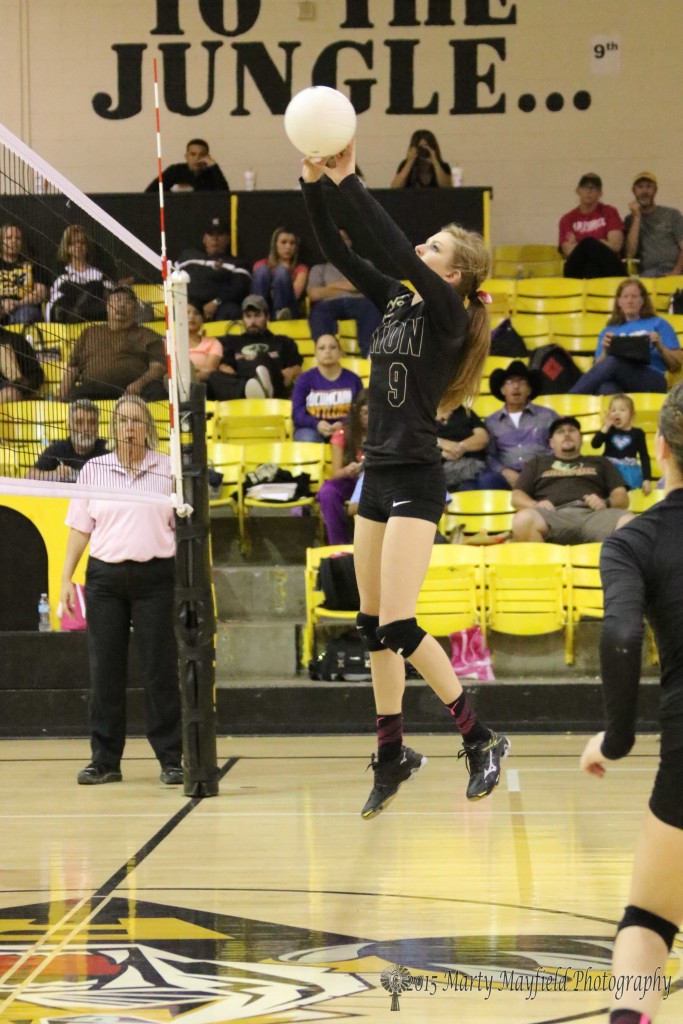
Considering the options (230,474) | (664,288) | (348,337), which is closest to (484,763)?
(230,474)

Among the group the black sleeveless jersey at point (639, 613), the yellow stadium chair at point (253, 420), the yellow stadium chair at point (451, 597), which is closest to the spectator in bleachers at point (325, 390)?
the yellow stadium chair at point (253, 420)

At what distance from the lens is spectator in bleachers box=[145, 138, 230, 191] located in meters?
14.1

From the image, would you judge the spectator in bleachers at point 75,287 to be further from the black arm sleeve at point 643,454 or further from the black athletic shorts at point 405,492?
the black arm sleeve at point 643,454

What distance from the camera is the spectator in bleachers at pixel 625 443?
10.3 m

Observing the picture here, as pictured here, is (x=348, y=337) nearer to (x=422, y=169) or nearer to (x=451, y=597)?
(x=422, y=169)

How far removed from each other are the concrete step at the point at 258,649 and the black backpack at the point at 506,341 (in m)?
3.91

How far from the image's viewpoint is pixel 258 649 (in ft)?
31.7

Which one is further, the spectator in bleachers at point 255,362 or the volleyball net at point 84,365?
the spectator in bleachers at point 255,362

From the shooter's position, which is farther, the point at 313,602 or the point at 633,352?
the point at 633,352

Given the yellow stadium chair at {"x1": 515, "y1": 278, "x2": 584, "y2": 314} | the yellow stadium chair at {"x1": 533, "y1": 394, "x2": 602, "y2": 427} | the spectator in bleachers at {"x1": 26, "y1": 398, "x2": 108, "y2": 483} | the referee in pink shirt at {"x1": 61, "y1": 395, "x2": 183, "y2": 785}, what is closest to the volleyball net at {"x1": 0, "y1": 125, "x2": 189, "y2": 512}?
the spectator in bleachers at {"x1": 26, "y1": 398, "x2": 108, "y2": 483}

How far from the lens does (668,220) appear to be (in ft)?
45.9

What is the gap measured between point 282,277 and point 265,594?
416cm

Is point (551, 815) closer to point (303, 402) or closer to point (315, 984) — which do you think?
point (315, 984)

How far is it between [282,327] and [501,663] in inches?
186
